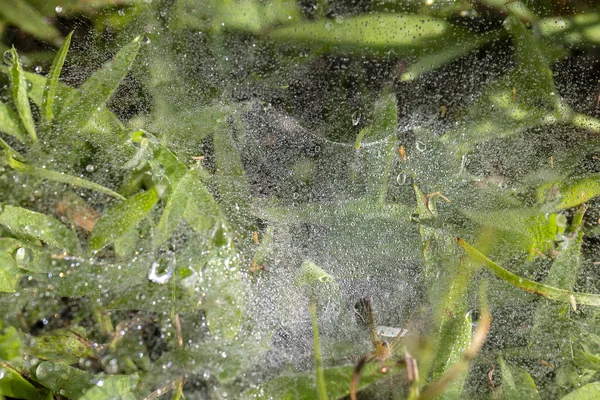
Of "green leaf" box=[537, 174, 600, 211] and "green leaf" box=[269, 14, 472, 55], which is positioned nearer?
"green leaf" box=[537, 174, 600, 211]

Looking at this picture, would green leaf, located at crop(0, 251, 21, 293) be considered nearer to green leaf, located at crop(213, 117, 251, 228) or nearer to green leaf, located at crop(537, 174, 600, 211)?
green leaf, located at crop(213, 117, 251, 228)

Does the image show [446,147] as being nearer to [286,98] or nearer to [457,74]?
[457,74]

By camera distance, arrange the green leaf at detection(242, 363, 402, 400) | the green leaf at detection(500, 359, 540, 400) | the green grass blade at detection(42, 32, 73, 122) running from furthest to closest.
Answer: the green grass blade at detection(42, 32, 73, 122)
the green leaf at detection(500, 359, 540, 400)
the green leaf at detection(242, 363, 402, 400)

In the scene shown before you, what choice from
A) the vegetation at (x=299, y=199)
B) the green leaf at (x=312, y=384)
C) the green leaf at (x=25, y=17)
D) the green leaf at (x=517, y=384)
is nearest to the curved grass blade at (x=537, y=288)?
the vegetation at (x=299, y=199)

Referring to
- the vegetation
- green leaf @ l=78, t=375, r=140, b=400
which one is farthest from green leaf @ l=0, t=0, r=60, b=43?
green leaf @ l=78, t=375, r=140, b=400

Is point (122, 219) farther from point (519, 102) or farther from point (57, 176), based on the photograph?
point (519, 102)

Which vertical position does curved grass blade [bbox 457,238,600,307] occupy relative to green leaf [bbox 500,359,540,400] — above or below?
above
